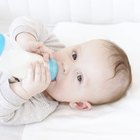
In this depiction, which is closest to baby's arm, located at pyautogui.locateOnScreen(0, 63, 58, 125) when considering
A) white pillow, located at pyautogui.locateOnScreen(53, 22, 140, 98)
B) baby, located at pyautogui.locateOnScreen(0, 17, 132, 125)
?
baby, located at pyautogui.locateOnScreen(0, 17, 132, 125)

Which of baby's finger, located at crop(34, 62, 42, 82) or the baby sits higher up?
baby's finger, located at crop(34, 62, 42, 82)

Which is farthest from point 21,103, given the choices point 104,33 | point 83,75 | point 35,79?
point 104,33

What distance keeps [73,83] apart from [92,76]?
55mm

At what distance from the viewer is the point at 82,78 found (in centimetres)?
99

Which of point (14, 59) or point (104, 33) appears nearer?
point (14, 59)

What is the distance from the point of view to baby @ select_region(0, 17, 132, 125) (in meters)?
0.93

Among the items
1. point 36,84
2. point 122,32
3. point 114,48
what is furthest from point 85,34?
point 36,84

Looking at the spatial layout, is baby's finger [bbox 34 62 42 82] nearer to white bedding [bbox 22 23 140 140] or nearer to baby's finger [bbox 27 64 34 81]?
baby's finger [bbox 27 64 34 81]

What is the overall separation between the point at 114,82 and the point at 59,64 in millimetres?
155

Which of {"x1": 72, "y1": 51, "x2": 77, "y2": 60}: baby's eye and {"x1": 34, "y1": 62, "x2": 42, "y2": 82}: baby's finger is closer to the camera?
{"x1": 34, "y1": 62, "x2": 42, "y2": 82}: baby's finger

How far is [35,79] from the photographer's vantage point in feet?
3.01

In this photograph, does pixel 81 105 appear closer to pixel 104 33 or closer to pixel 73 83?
pixel 73 83

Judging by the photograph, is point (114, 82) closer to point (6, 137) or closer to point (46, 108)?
point (46, 108)

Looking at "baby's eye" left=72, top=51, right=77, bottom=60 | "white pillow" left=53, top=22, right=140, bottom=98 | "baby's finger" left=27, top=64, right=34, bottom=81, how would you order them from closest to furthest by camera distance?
"baby's finger" left=27, top=64, right=34, bottom=81 < "baby's eye" left=72, top=51, right=77, bottom=60 < "white pillow" left=53, top=22, right=140, bottom=98
